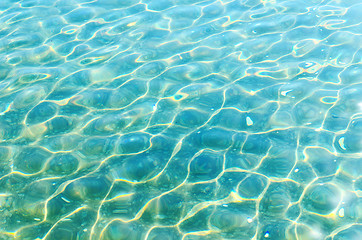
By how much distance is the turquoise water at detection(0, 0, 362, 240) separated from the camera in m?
2.82

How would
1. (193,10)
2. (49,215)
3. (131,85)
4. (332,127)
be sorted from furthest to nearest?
(193,10) → (131,85) → (332,127) → (49,215)

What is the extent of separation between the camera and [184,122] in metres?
3.68

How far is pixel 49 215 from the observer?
9.32 feet

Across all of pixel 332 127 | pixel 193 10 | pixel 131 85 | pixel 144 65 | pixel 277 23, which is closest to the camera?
pixel 332 127

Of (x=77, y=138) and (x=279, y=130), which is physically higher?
(x=77, y=138)

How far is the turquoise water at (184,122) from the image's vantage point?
2.82m

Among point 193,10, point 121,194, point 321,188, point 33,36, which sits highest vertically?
point 33,36

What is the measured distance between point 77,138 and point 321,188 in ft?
7.46

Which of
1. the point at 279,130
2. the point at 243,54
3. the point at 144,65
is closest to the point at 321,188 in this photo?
the point at 279,130

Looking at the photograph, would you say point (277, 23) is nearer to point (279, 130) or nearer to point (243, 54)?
point (243, 54)

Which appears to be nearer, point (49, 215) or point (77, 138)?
point (49, 215)

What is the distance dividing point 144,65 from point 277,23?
6.77 feet

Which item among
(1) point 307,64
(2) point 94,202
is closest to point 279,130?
(1) point 307,64

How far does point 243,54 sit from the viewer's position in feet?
15.2
